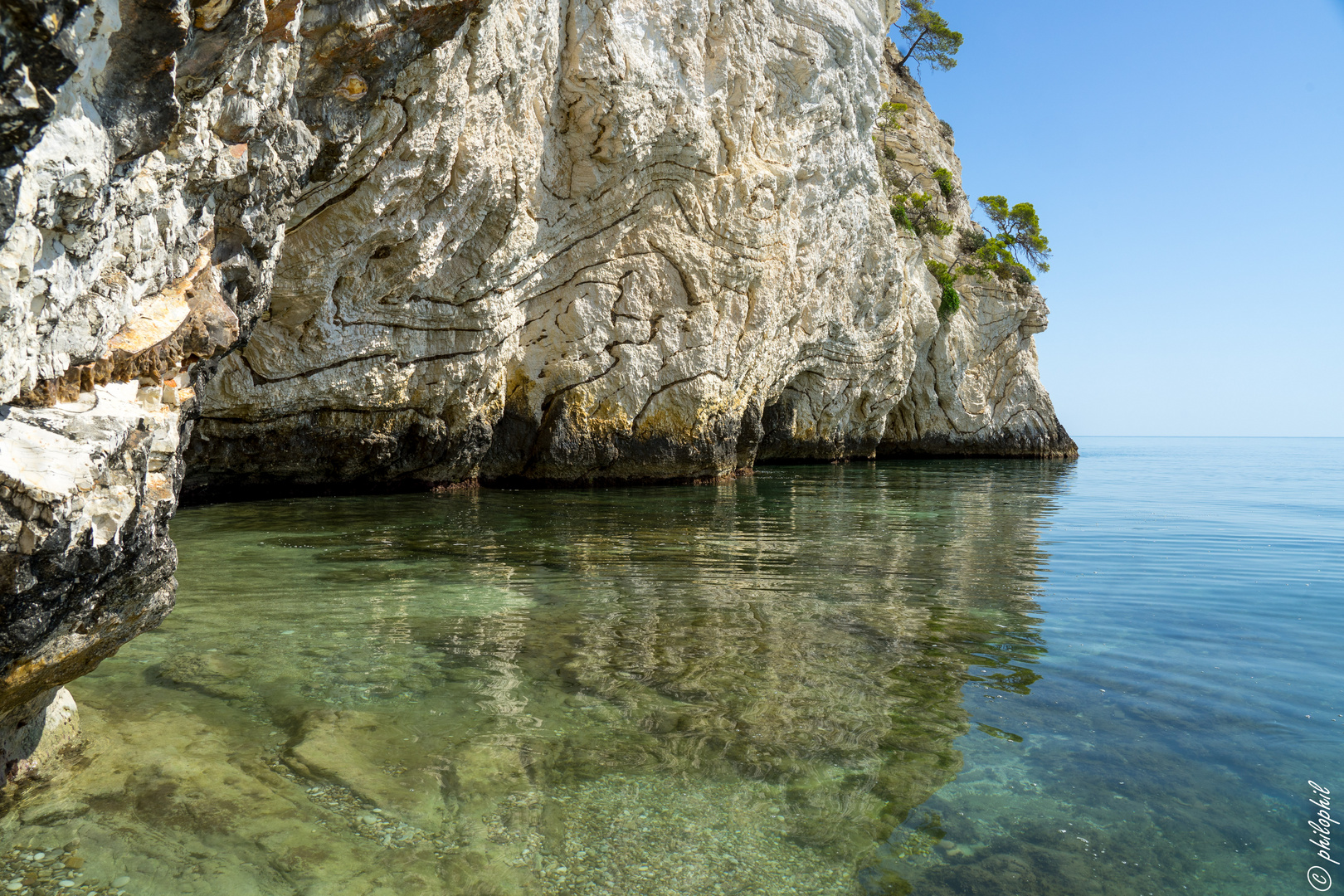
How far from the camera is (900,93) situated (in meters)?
30.4

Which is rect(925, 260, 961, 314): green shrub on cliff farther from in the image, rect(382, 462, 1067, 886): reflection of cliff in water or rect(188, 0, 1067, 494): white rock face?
rect(382, 462, 1067, 886): reflection of cliff in water

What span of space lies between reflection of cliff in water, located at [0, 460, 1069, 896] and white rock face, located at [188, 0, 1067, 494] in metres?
3.57

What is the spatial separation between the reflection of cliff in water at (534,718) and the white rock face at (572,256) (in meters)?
3.57

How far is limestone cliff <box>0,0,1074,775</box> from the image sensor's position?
239 centimetres

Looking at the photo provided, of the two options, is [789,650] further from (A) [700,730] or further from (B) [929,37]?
(B) [929,37]

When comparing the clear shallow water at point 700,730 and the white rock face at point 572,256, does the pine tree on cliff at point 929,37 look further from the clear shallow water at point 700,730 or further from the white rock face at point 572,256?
the clear shallow water at point 700,730

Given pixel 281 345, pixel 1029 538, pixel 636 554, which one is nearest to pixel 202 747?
pixel 636 554

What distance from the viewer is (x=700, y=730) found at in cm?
348

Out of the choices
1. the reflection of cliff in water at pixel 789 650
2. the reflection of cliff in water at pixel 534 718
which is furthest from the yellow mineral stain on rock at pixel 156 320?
the reflection of cliff in water at pixel 789 650

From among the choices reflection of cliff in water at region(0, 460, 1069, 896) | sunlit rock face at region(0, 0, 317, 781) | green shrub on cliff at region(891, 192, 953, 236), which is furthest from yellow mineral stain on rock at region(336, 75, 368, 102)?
green shrub on cliff at region(891, 192, 953, 236)

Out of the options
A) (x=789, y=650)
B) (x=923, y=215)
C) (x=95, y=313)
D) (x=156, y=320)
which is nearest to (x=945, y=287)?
(x=923, y=215)

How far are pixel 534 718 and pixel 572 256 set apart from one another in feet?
34.4

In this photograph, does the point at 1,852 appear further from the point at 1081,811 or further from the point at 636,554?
the point at 636,554

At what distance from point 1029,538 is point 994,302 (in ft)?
72.1
